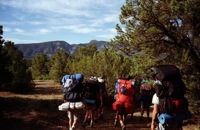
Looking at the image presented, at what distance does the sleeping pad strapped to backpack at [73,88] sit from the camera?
9477mm

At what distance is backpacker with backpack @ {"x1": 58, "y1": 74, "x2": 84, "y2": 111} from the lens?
947cm

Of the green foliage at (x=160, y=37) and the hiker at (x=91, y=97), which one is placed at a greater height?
the green foliage at (x=160, y=37)

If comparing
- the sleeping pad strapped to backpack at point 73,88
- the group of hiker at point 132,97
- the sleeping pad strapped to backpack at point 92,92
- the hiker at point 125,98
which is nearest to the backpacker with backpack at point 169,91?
the group of hiker at point 132,97

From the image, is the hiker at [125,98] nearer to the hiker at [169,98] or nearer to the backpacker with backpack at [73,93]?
the backpacker with backpack at [73,93]

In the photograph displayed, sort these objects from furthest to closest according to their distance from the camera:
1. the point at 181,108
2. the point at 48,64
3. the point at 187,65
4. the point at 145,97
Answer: the point at 48,64, the point at 145,97, the point at 187,65, the point at 181,108

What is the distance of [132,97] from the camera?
10102 mm

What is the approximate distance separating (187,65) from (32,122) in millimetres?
7780

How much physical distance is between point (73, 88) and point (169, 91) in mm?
4066

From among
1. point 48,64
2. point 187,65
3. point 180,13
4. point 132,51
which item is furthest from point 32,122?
point 48,64

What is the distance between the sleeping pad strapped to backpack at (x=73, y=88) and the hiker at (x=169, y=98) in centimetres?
364

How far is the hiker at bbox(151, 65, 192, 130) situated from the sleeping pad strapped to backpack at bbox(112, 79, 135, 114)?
3.23m

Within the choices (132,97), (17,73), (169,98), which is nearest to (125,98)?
(132,97)

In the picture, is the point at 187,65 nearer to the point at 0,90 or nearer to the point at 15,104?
the point at 15,104

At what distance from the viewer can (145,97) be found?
13828 millimetres
